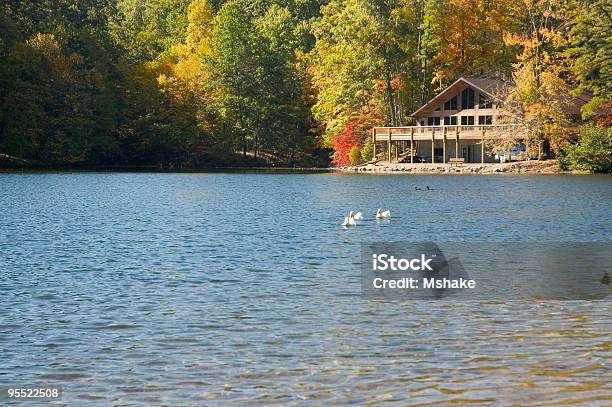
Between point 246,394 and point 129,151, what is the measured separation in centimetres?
9775

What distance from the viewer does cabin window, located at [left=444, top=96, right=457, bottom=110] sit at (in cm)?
9053

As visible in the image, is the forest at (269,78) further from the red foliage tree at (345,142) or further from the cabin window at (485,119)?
the cabin window at (485,119)

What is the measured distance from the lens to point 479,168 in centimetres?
8206

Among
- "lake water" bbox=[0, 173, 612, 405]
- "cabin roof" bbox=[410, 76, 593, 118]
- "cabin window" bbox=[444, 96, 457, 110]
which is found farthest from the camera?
"cabin window" bbox=[444, 96, 457, 110]

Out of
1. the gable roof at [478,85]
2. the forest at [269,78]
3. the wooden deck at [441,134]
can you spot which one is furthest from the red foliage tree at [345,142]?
the gable roof at [478,85]

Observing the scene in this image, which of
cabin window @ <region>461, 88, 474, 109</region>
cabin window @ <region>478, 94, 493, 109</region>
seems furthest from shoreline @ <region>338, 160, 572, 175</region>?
cabin window @ <region>461, 88, 474, 109</region>

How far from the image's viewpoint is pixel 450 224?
33312 mm

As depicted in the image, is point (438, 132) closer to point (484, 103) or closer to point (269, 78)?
point (484, 103)

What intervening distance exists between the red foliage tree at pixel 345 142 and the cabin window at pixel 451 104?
33.8 feet

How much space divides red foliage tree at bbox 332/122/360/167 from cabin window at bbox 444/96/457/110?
10311 millimetres

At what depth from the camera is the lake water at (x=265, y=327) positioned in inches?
437

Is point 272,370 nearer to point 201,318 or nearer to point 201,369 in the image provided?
point 201,369

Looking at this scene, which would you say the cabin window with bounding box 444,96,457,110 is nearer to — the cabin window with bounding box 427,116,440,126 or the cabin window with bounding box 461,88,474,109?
the cabin window with bounding box 461,88,474,109

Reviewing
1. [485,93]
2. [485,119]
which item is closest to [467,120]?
[485,119]
